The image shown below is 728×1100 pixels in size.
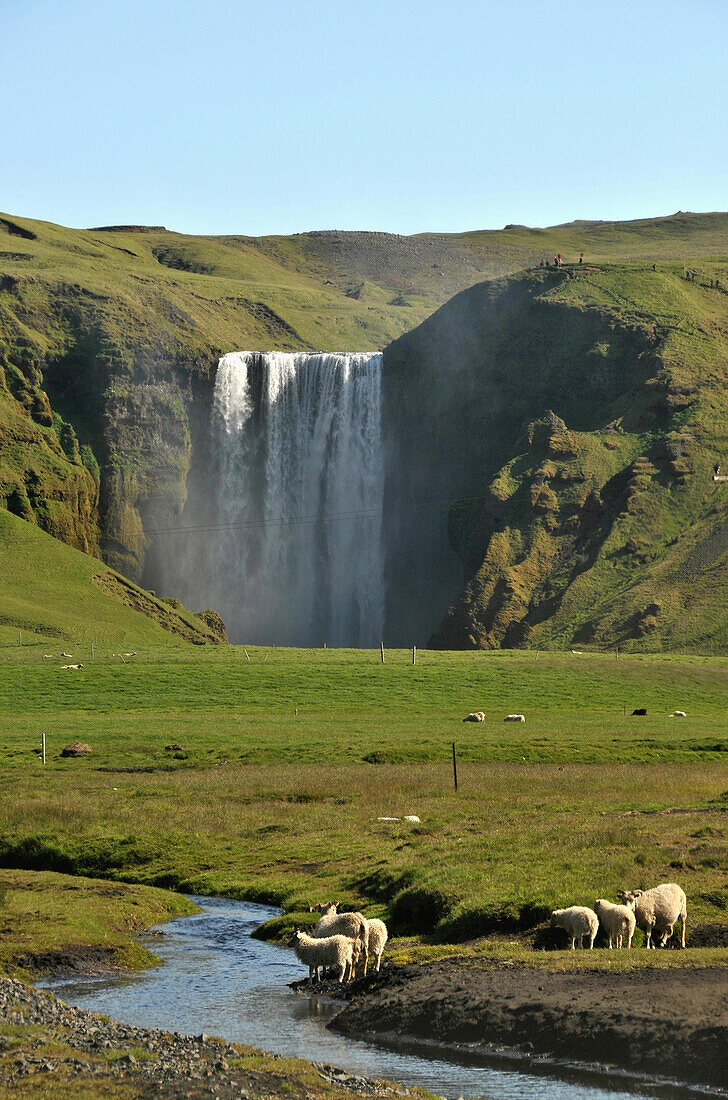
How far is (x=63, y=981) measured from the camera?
27.9 m

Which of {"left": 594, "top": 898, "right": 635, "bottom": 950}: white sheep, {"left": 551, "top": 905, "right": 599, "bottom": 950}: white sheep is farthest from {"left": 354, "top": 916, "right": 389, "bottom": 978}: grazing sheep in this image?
{"left": 594, "top": 898, "right": 635, "bottom": 950}: white sheep

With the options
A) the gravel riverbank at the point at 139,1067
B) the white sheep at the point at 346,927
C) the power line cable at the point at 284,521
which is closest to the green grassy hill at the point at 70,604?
the power line cable at the point at 284,521

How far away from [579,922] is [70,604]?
10621 centimetres

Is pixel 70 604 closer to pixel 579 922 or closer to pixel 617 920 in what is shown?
pixel 579 922

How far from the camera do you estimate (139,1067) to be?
20.5m

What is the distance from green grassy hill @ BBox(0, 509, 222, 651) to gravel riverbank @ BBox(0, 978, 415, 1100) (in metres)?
87.5

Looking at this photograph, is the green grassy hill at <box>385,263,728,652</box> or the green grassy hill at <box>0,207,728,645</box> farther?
the green grassy hill at <box>0,207,728,645</box>

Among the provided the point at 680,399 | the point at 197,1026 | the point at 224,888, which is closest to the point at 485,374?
the point at 680,399

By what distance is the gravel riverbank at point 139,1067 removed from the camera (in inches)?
766

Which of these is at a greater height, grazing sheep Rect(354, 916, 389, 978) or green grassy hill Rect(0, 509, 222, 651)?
grazing sheep Rect(354, 916, 389, 978)

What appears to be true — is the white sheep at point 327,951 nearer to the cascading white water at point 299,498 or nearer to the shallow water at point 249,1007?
the shallow water at point 249,1007

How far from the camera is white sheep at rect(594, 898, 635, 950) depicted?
86.5ft

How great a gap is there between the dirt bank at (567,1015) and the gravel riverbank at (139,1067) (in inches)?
115

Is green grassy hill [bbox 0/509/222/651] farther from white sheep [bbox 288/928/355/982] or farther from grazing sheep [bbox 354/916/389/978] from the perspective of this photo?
white sheep [bbox 288/928/355/982]
